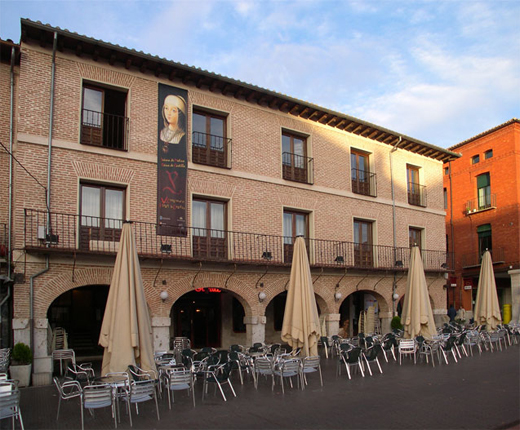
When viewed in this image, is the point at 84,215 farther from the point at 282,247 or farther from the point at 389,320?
the point at 389,320

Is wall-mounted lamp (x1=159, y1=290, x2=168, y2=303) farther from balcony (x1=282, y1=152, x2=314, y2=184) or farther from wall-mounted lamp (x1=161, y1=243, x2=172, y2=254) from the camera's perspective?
balcony (x1=282, y1=152, x2=314, y2=184)

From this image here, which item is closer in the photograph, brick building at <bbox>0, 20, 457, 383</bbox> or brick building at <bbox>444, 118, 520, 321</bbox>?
brick building at <bbox>0, 20, 457, 383</bbox>

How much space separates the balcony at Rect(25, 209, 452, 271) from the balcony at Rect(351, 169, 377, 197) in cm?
233

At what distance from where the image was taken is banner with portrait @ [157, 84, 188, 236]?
14.5 m

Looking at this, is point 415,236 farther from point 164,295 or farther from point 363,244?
point 164,295

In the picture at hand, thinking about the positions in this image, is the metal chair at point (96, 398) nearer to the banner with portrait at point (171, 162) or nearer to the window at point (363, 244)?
the banner with portrait at point (171, 162)

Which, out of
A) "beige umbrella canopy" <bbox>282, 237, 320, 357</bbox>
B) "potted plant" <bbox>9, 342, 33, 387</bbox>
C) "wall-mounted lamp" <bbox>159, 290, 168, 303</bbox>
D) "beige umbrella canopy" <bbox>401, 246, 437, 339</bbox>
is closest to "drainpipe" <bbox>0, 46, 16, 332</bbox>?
"potted plant" <bbox>9, 342, 33, 387</bbox>

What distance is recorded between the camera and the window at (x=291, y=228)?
17250mm

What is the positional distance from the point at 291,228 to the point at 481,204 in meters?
17.6

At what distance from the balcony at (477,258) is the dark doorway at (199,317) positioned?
17.9 m

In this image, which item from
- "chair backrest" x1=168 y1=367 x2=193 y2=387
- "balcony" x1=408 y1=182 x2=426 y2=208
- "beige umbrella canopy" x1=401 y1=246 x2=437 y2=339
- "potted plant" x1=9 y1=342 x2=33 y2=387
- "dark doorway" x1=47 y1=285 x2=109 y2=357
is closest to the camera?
"chair backrest" x1=168 y1=367 x2=193 y2=387

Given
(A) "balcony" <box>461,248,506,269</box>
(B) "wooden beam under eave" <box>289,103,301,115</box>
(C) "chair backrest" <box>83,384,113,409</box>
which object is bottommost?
(C) "chair backrest" <box>83,384,113,409</box>

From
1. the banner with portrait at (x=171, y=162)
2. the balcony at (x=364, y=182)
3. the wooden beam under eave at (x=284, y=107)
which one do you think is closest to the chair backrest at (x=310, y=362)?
the banner with portrait at (x=171, y=162)

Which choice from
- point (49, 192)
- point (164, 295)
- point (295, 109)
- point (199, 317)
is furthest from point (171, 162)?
point (199, 317)
